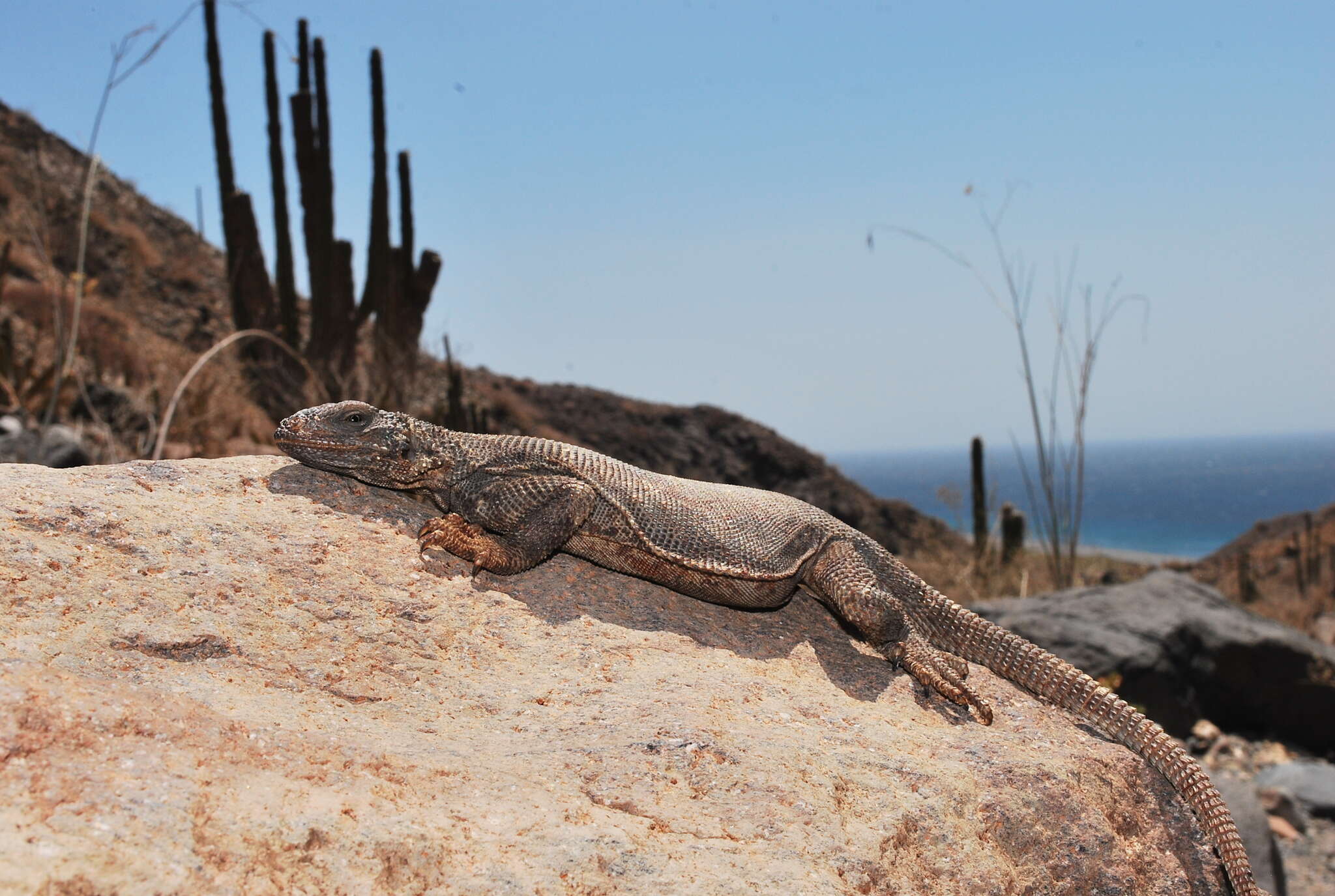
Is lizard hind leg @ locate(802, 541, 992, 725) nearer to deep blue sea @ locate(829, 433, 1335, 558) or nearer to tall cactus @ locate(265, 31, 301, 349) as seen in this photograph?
deep blue sea @ locate(829, 433, 1335, 558)

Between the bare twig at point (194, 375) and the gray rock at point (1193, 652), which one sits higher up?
the bare twig at point (194, 375)

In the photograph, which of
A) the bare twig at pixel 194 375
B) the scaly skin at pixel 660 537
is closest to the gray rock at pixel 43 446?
the bare twig at pixel 194 375

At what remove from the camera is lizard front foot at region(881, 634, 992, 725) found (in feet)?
14.3

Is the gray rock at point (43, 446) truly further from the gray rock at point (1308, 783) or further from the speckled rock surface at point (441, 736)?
the gray rock at point (1308, 783)

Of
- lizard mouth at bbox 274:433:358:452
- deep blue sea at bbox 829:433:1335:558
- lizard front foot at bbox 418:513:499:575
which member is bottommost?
lizard front foot at bbox 418:513:499:575

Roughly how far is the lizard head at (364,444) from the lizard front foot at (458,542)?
39 cm

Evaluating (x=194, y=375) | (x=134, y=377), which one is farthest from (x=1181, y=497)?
(x=194, y=375)

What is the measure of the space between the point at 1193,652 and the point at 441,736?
890 cm

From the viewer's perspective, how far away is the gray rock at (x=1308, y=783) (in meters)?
8.70

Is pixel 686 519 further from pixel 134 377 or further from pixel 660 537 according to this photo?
pixel 134 377

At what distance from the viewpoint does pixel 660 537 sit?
444 cm

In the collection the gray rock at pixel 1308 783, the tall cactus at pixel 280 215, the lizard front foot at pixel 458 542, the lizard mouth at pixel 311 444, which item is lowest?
the gray rock at pixel 1308 783

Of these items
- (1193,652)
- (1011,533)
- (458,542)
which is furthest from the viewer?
(1011,533)

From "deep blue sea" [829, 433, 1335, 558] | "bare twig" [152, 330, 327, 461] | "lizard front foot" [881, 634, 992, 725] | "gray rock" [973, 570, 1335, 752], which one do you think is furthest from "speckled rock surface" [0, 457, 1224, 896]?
"deep blue sea" [829, 433, 1335, 558]
